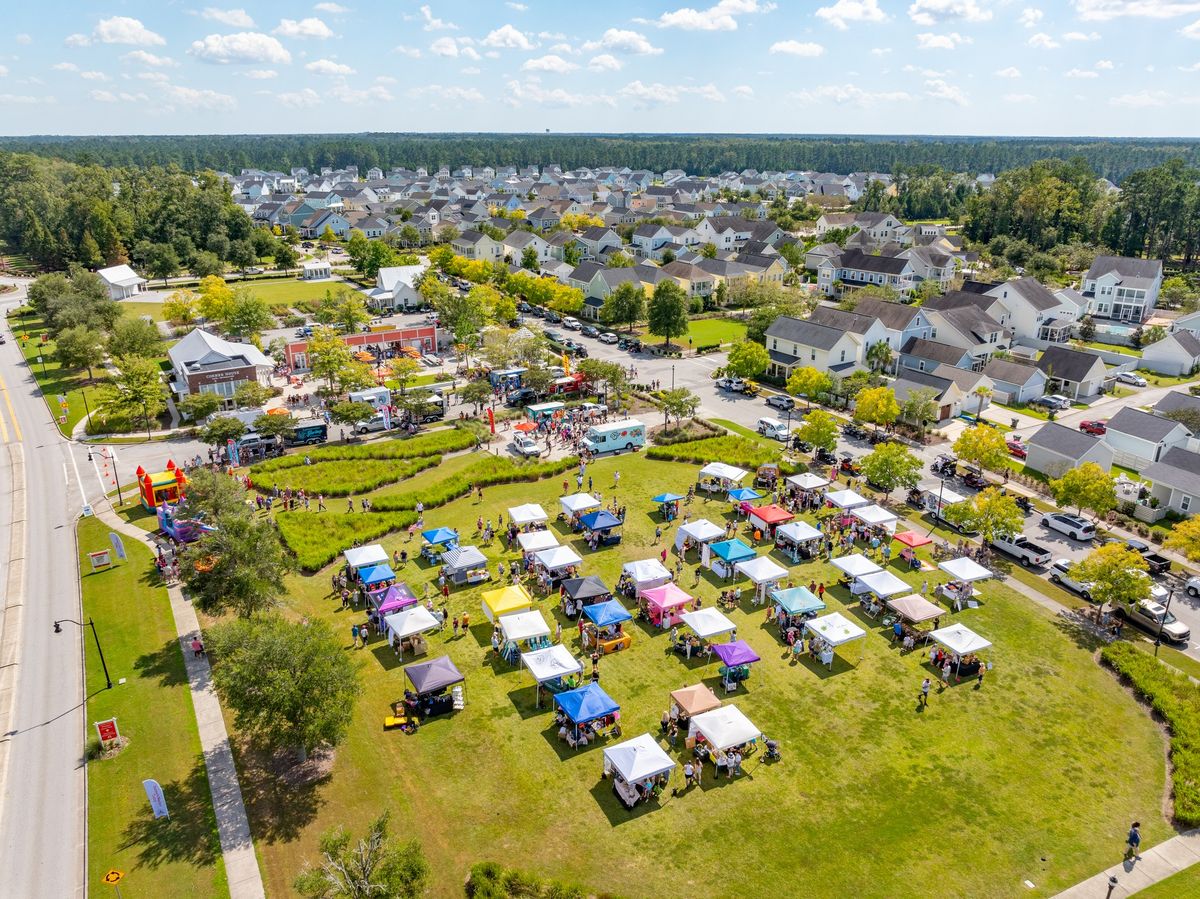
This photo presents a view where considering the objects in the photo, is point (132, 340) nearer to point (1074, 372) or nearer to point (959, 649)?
point (959, 649)

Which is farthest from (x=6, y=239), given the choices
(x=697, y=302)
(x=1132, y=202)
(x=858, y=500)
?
(x=1132, y=202)

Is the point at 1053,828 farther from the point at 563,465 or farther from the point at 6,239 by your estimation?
the point at 6,239

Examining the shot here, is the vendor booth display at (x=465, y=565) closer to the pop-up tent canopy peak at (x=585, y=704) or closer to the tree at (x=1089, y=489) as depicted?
the pop-up tent canopy peak at (x=585, y=704)

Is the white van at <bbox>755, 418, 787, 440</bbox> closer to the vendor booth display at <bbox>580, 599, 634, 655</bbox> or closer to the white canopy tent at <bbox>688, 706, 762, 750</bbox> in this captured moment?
the vendor booth display at <bbox>580, 599, 634, 655</bbox>

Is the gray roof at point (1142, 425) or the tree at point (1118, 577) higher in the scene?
the gray roof at point (1142, 425)

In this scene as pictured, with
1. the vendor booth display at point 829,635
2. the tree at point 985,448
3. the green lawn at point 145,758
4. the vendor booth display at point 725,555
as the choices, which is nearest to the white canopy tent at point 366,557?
the green lawn at point 145,758

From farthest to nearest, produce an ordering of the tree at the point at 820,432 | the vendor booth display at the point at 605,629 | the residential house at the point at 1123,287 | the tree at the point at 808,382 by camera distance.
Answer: the residential house at the point at 1123,287 < the tree at the point at 808,382 < the tree at the point at 820,432 < the vendor booth display at the point at 605,629

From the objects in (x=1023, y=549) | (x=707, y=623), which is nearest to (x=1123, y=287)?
(x=1023, y=549)
